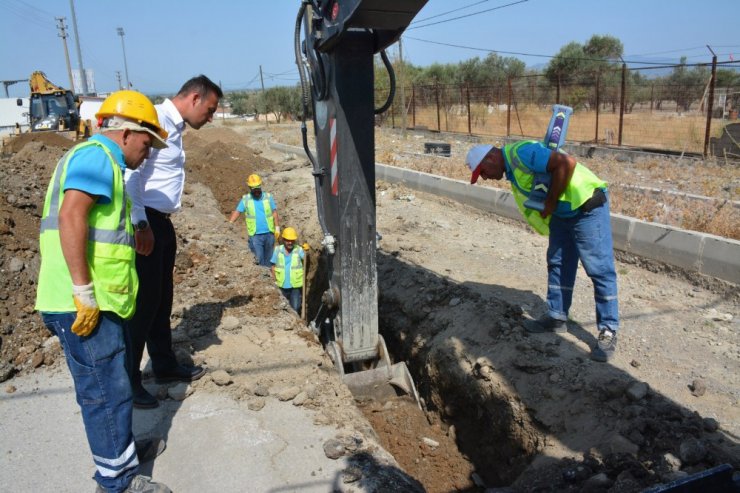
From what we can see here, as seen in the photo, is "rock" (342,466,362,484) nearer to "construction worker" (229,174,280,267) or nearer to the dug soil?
the dug soil

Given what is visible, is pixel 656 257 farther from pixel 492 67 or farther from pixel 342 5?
pixel 492 67

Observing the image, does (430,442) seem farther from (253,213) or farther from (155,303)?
(253,213)

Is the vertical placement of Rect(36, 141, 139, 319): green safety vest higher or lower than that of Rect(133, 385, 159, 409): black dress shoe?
higher

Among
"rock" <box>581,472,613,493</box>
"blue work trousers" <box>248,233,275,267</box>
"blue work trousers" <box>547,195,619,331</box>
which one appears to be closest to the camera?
"rock" <box>581,472,613,493</box>

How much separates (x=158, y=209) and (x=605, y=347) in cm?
329

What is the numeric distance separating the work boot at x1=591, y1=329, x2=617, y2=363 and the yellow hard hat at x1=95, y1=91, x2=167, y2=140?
10.9 ft

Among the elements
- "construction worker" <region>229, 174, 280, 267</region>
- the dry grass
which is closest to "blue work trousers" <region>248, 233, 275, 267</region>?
"construction worker" <region>229, 174, 280, 267</region>

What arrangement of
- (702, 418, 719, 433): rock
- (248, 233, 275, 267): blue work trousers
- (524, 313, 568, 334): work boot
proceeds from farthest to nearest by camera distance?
(248, 233, 275, 267): blue work trousers → (524, 313, 568, 334): work boot → (702, 418, 719, 433): rock

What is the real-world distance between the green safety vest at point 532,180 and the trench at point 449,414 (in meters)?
1.00

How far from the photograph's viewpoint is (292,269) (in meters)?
6.72

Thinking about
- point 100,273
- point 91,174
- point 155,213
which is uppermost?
point 91,174

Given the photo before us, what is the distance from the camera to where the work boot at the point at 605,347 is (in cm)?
382

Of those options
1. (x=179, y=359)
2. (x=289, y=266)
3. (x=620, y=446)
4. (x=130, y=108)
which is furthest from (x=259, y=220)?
(x=620, y=446)

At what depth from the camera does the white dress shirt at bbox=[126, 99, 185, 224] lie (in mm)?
3311
